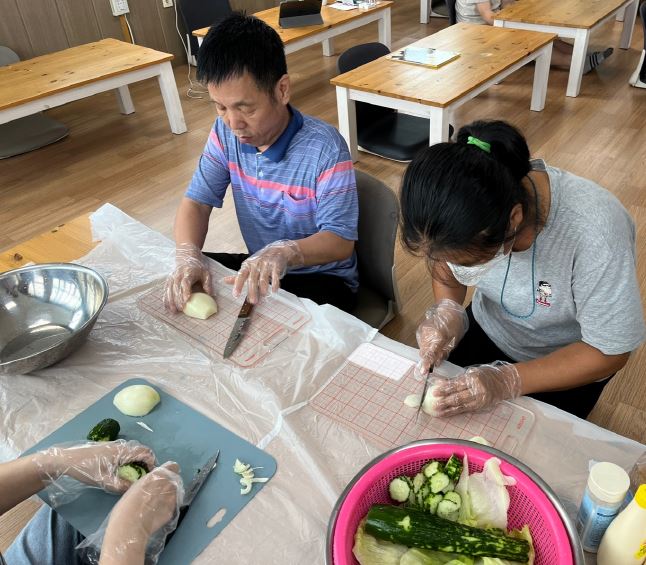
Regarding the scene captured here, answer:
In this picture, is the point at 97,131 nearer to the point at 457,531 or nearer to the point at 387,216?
the point at 387,216

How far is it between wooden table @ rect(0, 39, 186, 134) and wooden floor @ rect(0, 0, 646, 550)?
1.45 feet

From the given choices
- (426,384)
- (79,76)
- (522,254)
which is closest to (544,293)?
(522,254)

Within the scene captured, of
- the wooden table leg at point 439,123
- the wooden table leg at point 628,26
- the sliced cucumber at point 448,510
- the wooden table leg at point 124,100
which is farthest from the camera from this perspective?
the wooden table leg at point 628,26

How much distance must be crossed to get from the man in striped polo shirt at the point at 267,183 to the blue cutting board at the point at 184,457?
0.31 meters

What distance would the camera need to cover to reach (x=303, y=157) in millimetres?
1380

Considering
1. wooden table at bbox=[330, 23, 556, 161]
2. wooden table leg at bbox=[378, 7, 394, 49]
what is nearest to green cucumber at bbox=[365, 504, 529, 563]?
wooden table at bbox=[330, 23, 556, 161]

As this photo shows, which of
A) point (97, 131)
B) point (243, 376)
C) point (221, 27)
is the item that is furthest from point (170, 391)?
point (97, 131)

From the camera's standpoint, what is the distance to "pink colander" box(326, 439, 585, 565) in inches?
25.5

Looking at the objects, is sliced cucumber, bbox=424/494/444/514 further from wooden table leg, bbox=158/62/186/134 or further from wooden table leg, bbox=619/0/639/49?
wooden table leg, bbox=619/0/639/49

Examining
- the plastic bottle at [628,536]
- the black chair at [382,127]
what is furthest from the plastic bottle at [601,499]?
the black chair at [382,127]

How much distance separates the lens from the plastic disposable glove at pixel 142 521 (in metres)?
0.71

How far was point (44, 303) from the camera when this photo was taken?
1193mm

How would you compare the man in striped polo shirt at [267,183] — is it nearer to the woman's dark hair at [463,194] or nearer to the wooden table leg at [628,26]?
the woman's dark hair at [463,194]

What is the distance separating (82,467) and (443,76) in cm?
262
